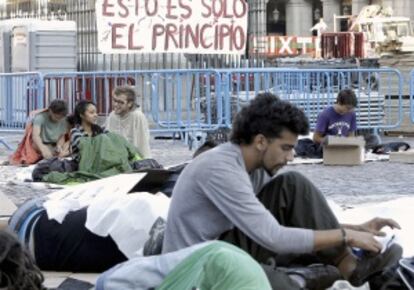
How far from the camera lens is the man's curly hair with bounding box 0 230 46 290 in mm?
3238

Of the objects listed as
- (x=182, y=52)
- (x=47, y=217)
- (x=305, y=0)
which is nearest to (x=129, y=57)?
(x=182, y=52)

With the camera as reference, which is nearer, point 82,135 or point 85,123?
point 82,135

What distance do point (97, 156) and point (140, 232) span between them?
4418 mm

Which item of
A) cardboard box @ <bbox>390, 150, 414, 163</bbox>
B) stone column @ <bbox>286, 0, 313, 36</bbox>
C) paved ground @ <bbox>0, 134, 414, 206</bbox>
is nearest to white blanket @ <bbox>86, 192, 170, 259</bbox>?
paved ground @ <bbox>0, 134, 414, 206</bbox>

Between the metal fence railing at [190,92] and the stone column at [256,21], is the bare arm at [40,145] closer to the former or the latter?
the metal fence railing at [190,92]

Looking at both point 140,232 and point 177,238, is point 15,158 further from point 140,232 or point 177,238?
point 177,238

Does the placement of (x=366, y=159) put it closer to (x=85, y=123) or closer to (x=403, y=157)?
(x=403, y=157)

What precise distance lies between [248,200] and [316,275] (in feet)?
1.75

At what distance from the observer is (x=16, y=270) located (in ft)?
10.7

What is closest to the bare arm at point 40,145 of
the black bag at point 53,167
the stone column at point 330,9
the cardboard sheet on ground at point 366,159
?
the black bag at point 53,167

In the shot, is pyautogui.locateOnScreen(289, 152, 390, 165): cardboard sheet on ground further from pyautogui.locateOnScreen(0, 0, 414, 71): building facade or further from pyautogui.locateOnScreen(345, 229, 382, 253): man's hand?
pyautogui.locateOnScreen(345, 229, 382, 253): man's hand

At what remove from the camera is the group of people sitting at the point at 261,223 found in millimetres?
4742

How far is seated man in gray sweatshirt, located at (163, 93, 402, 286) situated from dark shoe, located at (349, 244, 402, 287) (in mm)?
230

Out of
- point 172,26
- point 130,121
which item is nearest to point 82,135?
point 130,121
